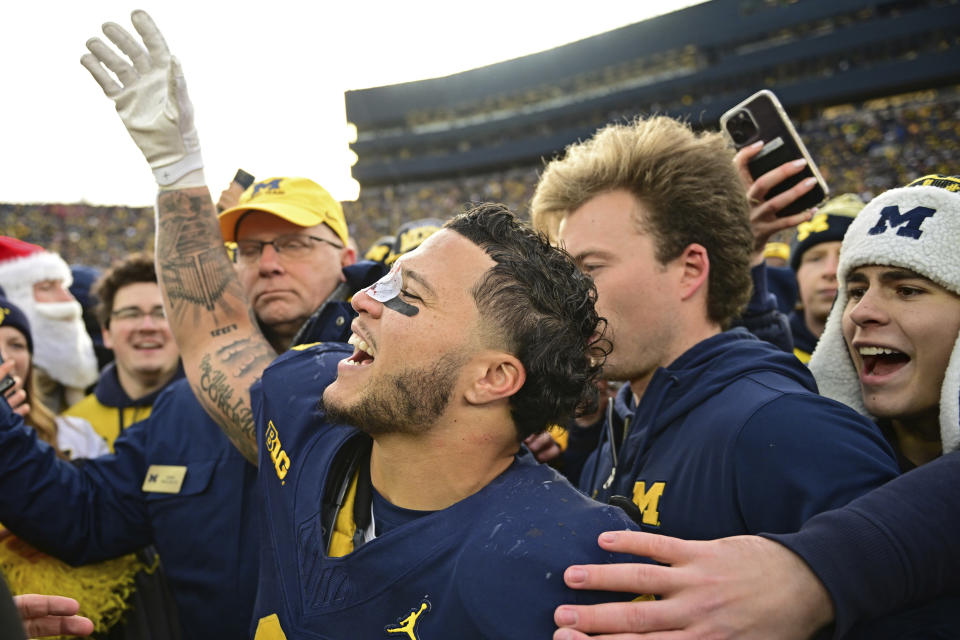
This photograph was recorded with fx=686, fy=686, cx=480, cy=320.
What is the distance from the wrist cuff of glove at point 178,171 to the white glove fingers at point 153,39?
32cm

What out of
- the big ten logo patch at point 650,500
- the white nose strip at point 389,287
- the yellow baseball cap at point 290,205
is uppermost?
the yellow baseball cap at point 290,205

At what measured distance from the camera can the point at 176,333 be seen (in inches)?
96.4

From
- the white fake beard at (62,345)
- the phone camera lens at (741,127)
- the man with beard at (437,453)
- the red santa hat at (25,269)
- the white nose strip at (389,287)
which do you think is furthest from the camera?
the red santa hat at (25,269)

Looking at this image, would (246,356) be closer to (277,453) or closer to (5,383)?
(277,453)

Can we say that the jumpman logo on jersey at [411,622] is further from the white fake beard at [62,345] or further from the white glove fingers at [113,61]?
the white fake beard at [62,345]

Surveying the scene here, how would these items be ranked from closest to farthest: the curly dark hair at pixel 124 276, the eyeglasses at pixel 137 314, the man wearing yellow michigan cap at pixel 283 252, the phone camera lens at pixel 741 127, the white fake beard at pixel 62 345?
1. the phone camera lens at pixel 741 127
2. the man wearing yellow michigan cap at pixel 283 252
3. the eyeglasses at pixel 137 314
4. the curly dark hair at pixel 124 276
5. the white fake beard at pixel 62 345

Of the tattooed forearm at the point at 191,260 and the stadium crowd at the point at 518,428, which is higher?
the tattooed forearm at the point at 191,260

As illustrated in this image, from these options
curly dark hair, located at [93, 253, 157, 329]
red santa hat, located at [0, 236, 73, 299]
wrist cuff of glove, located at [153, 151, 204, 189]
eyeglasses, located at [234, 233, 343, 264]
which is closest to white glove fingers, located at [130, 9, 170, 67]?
wrist cuff of glove, located at [153, 151, 204, 189]

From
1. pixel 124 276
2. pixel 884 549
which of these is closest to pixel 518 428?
pixel 884 549

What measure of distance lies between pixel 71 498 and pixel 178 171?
120 centimetres

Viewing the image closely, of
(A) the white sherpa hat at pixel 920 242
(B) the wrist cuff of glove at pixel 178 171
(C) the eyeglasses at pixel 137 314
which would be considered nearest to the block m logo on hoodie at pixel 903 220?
(A) the white sherpa hat at pixel 920 242

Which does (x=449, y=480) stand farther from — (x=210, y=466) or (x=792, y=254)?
(x=792, y=254)

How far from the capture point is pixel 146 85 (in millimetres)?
2348

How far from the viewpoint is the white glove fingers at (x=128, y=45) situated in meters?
2.29
